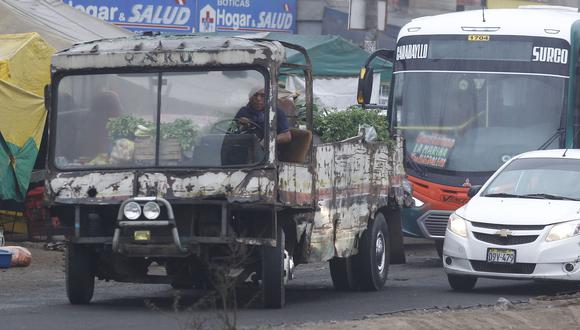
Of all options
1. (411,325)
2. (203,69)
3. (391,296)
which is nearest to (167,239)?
(203,69)

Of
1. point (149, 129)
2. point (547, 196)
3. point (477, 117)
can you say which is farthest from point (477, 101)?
point (149, 129)

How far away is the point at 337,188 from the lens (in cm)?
1347

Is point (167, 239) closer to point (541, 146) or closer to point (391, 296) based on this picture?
point (391, 296)

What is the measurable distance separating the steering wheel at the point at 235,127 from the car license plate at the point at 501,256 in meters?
3.52

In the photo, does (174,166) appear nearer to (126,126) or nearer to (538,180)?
(126,126)

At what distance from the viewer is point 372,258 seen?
14.5 meters

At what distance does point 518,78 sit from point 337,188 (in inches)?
231

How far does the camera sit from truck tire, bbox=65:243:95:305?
1227 centimetres

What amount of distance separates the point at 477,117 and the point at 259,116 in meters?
7.36

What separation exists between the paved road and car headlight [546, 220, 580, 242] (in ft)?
2.55

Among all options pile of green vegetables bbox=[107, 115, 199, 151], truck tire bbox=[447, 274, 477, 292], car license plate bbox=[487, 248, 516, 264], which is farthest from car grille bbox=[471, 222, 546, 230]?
pile of green vegetables bbox=[107, 115, 199, 151]

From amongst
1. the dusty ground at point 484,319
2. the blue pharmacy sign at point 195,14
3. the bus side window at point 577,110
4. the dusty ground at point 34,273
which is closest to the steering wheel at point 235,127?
the dusty ground at point 484,319

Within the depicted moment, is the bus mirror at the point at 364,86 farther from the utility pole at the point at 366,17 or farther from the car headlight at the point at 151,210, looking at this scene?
the utility pole at the point at 366,17

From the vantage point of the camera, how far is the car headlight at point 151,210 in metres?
11.5
